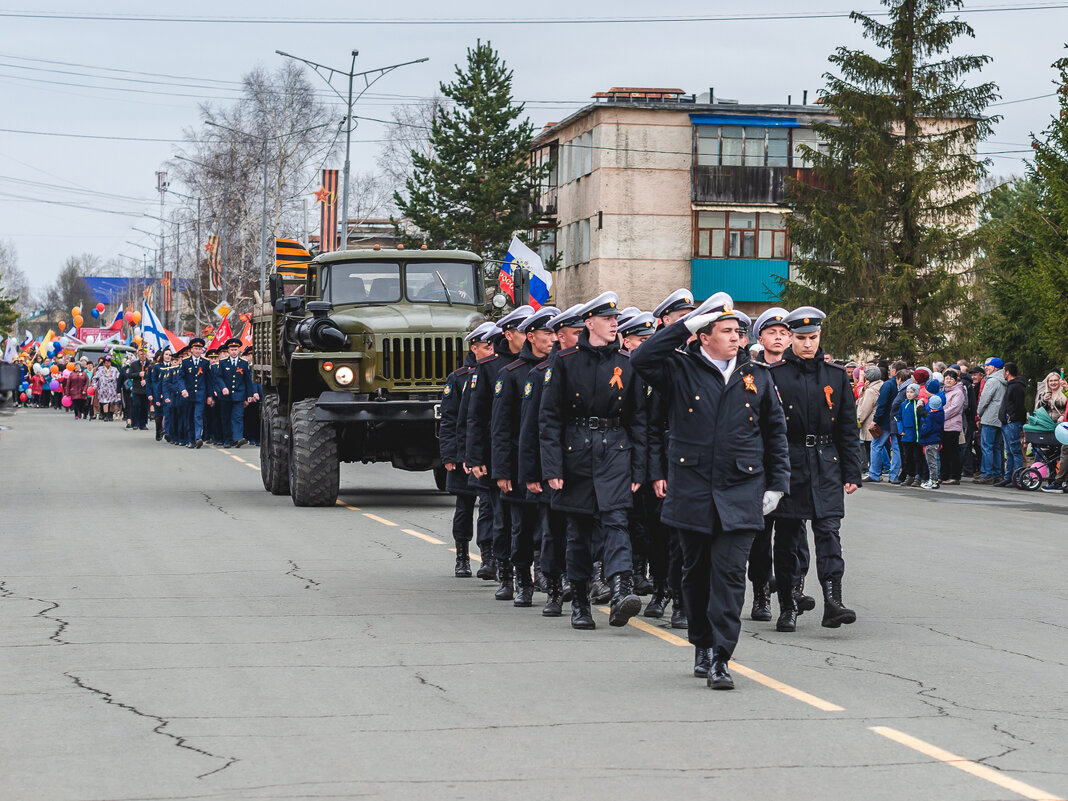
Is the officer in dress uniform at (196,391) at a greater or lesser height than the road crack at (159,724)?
greater

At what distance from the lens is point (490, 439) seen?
11.8 metres

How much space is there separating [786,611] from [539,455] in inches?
69.6

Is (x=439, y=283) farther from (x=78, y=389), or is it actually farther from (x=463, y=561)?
(x=78, y=389)

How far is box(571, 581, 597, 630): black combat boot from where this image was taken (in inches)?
399

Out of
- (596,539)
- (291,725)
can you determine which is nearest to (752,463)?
(596,539)

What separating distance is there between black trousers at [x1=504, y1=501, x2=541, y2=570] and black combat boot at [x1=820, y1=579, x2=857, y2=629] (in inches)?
80.1

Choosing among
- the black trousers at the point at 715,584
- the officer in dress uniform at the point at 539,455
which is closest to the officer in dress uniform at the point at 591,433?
the officer in dress uniform at the point at 539,455

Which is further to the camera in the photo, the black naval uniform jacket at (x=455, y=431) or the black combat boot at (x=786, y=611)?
the black naval uniform jacket at (x=455, y=431)

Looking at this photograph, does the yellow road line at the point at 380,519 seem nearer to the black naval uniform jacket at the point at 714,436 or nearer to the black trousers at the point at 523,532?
the black trousers at the point at 523,532

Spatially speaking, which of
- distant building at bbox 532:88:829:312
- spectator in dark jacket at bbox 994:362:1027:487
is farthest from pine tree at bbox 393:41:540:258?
spectator in dark jacket at bbox 994:362:1027:487

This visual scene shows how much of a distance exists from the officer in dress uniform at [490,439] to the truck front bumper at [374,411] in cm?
→ 629

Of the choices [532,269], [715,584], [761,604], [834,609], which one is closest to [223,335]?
[532,269]

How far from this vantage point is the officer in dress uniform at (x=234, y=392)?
3428cm

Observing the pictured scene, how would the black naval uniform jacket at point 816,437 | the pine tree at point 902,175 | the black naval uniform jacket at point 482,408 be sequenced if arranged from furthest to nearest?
the pine tree at point 902,175, the black naval uniform jacket at point 482,408, the black naval uniform jacket at point 816,437
